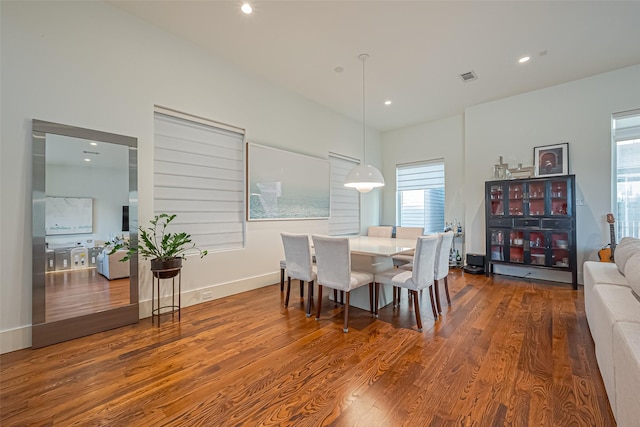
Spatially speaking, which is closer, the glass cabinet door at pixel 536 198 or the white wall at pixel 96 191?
the white wall at pixel 96 191

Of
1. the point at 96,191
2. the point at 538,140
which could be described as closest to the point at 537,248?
the point at 538,140

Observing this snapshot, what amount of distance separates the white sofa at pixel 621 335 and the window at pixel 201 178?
11.9 ft

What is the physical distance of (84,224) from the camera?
2.52 m

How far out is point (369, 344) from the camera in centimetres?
230

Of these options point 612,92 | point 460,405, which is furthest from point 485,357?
point 612,92

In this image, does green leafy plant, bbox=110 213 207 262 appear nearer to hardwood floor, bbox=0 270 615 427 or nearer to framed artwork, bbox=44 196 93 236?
framed artwork, bbox=44 196 93 236

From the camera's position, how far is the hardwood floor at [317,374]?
150 cm

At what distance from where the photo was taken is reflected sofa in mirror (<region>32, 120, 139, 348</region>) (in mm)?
2275

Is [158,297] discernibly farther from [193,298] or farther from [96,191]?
[96,191]

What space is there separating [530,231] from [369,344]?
367 cm

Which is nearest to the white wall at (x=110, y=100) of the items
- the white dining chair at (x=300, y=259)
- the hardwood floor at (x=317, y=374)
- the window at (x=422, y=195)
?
the hardwood floor at (x=317, y=374)

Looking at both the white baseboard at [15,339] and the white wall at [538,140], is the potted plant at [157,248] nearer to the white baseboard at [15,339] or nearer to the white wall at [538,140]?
the white baseboard at [15,339]

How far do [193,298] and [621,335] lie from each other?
3.58 m

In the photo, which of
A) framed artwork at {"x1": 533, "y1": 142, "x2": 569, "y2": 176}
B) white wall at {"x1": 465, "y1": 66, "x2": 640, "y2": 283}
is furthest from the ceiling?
framed artwork at {"x1": 533, "y1": 142, "x2": 569, "y2": 176}
